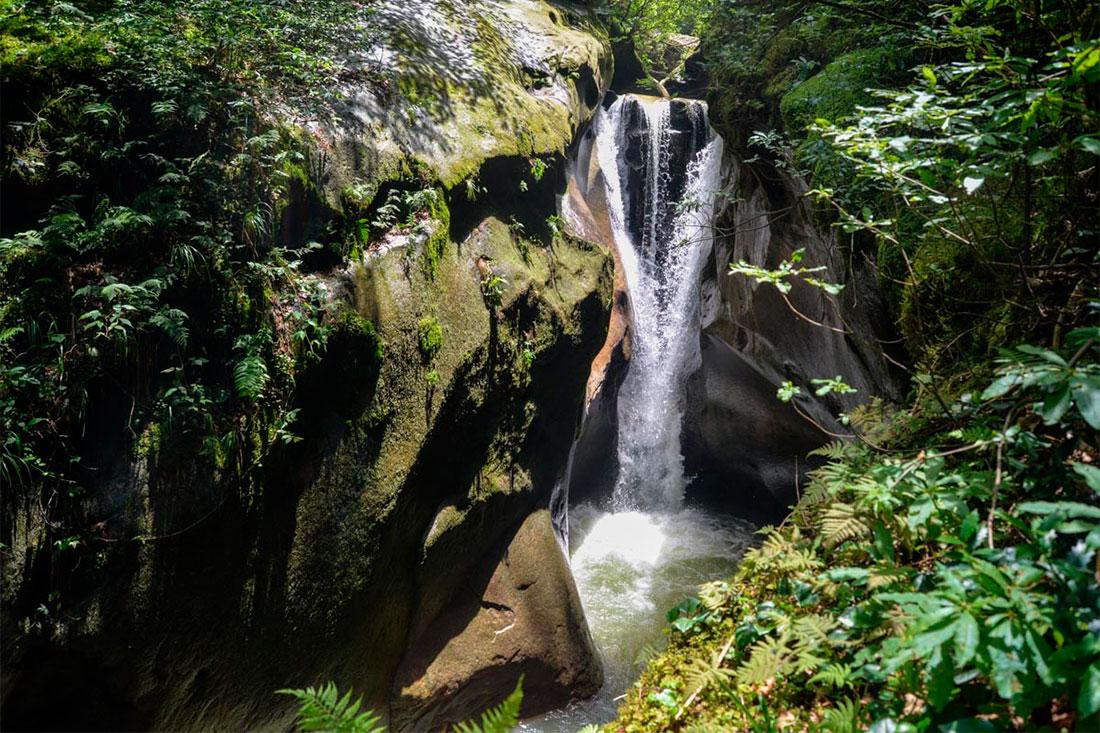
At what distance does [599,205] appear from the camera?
12180mm

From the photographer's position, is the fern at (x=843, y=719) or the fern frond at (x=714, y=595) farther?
the fern frond at (x=714, y=595)

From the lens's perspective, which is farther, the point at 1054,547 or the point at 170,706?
the point at 170,706

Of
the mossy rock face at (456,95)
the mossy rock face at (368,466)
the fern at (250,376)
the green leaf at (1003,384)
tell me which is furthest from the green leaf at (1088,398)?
the mossy rock face at (456,95)

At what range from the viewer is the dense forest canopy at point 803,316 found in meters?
1.82

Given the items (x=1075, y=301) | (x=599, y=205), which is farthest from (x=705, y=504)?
(x=1075, y=301)

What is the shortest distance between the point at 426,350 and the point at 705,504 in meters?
8.34

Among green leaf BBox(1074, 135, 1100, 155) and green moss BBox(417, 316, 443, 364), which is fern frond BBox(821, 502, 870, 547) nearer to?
green leaf BBox(1074, 135, 1100, 155)

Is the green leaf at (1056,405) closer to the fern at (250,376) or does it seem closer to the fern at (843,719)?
the fern at (843,719)

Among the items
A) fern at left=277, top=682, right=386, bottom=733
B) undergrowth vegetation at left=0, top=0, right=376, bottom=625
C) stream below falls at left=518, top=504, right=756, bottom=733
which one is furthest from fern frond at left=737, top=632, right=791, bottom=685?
stream below falls at left=518, top=504, right=756, bottom=733

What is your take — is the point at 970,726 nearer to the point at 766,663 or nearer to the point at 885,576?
the point at 885,576

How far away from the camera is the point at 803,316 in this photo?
367 centimetres

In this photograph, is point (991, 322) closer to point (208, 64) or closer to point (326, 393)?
point (326, 393)

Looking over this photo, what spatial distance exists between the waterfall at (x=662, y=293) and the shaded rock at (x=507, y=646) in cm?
492

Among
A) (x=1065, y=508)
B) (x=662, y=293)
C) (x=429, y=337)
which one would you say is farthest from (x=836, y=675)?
(x=662, y=293)
